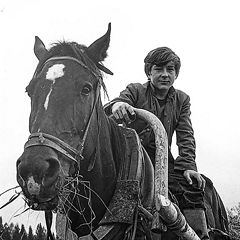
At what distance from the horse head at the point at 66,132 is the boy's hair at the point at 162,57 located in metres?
1.42

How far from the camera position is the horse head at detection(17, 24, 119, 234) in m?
3.63

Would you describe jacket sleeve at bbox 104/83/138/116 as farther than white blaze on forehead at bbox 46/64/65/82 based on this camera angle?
Yes

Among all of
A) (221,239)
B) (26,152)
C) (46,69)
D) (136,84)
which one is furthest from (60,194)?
(221,239)

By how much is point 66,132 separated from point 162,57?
2.48 metres

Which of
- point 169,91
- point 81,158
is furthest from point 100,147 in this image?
point 169,91

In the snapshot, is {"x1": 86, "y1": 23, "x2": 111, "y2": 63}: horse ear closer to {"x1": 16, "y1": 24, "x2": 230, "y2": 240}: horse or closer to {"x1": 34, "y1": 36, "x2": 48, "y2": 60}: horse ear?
{"x1": 16, "y1": 24, "x2": 230, "y2": 240}: horse

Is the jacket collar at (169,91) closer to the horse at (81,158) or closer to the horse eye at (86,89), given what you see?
the horse at (81,158)

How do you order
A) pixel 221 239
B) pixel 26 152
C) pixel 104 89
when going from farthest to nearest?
1. pixel 221 239
2. pixel 104 89
3. pixel 26 152

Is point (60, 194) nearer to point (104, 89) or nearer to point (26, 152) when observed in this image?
point (26, 152)

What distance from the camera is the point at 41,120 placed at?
3.95m

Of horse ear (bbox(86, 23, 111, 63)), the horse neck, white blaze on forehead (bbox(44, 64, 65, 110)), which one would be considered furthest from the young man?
white blaze on forehead (bbox(44, 64, 65, 110))

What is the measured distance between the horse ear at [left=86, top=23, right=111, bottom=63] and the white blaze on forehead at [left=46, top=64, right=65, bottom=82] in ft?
1.65

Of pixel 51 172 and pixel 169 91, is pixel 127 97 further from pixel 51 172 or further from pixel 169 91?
pixel 51 172

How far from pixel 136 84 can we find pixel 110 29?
5.53 feet
